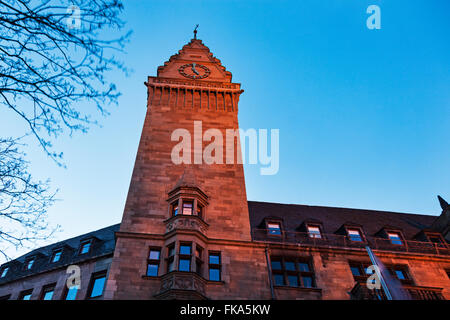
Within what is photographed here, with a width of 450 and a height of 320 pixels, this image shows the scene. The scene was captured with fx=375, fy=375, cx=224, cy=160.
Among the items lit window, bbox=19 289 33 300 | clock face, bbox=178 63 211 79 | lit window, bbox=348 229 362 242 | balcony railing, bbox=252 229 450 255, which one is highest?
clock face, bbox=178 63 211 79

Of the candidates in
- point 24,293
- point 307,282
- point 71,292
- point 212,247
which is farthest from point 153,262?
point 24,293

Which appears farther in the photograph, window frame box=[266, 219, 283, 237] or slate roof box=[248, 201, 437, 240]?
slate roof box=[248, 201, 437, 240]

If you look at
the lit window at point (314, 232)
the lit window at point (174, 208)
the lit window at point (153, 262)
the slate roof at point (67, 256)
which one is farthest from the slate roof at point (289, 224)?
the lit window at point (174, 208)

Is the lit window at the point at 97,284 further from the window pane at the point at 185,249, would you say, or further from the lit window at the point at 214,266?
the lit window at the point at 214,266

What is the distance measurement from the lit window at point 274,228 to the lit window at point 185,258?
19.7 feet

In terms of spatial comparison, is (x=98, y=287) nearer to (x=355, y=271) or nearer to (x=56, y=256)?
(x=56, y=256)

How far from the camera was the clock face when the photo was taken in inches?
1227

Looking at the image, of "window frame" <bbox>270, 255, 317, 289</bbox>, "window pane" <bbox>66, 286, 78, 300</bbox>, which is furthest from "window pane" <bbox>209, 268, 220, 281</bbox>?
"window pane" <bbox>66, 286, 78, 300</bbox>

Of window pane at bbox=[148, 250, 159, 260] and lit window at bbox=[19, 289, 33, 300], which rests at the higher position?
lit window at bbox=[19, 289, 33, 300]

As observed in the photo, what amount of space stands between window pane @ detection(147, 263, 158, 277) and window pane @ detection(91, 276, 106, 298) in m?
3.57

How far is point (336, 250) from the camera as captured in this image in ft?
67.7

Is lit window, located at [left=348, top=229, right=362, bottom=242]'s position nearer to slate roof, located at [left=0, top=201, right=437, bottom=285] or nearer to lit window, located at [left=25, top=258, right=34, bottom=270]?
slate roof, located at [left=0, top=201, right=437, bottom=285]
